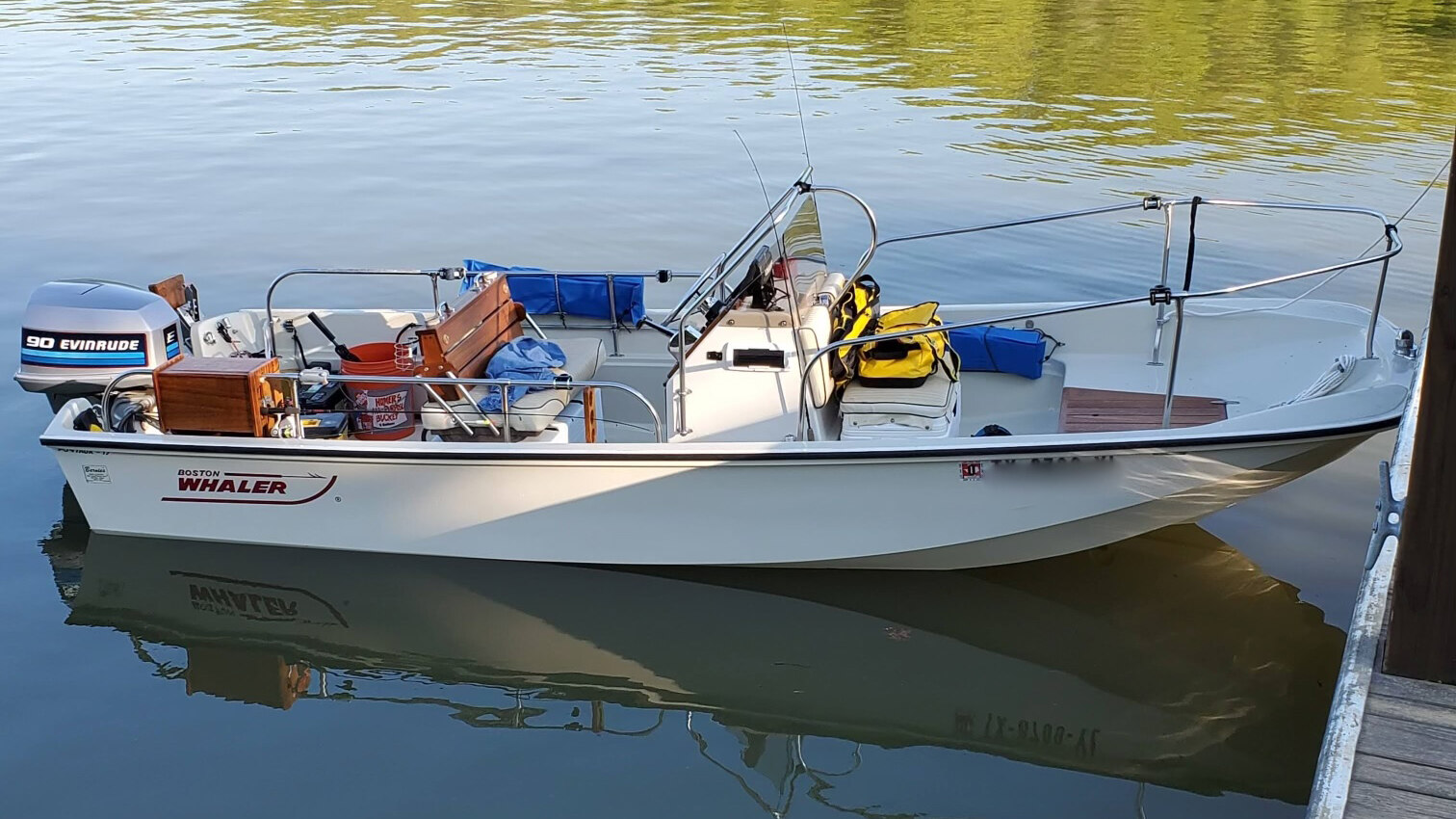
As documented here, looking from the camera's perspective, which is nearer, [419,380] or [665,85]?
[419,380]

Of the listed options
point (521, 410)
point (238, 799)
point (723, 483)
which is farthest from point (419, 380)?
point (238, 799)

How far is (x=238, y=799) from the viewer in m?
4.52

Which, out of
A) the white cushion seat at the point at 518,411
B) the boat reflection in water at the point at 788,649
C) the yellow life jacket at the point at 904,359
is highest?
the yellow life jacket at the point at 904,359

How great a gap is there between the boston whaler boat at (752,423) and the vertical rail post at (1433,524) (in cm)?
173

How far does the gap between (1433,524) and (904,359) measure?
286cm

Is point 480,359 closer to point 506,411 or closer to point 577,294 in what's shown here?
point 506,411

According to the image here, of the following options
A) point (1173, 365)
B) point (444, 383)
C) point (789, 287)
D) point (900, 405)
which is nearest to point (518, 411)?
point (444, 383)

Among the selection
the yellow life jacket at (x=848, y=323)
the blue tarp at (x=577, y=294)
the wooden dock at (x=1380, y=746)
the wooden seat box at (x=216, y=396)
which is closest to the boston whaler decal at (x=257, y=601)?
the wooden seat box at (x=216, y=396)

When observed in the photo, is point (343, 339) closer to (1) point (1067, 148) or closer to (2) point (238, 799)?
(2) point (238, 799)

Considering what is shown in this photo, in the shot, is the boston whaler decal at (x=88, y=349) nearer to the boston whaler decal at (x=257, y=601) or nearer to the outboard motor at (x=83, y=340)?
the outboard motor at (x=83, y=340)

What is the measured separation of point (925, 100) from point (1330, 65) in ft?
20.7

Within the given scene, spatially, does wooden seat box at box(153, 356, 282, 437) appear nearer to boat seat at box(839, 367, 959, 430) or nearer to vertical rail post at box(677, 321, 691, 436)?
vertical rail post at box(677, 321, 691, 436)

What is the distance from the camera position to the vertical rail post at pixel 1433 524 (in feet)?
10.0

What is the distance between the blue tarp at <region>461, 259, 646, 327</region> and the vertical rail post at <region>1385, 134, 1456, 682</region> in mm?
4356
